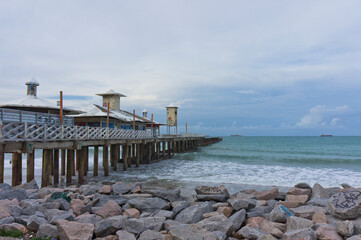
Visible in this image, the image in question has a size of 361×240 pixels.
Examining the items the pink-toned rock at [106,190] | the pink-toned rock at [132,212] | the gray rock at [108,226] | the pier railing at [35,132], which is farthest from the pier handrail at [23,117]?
the gray rock at [108,226]

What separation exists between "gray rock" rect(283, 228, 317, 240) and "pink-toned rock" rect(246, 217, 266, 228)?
0.92 m

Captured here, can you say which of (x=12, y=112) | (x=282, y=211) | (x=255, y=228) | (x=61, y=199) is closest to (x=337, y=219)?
(x=282, y=211)

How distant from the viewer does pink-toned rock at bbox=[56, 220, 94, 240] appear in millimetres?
5312

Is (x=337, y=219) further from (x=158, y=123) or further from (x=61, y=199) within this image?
(x=158, y=123)

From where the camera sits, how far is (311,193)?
8984 millimetres

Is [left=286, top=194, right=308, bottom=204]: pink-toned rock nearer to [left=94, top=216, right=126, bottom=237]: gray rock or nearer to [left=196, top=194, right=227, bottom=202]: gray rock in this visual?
[left=196, top=194, right=227, bottom=202]: gray rock

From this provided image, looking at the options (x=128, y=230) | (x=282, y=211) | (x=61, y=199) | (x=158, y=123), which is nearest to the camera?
(x=128, y=230)

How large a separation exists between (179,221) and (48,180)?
27.1 feet

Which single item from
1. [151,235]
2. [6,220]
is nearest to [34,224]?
[6,220]

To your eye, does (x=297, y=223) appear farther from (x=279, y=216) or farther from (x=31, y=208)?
(x=31, y=208)

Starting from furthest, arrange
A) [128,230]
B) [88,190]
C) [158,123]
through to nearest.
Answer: [158,123]
[88,190]
[128,230]

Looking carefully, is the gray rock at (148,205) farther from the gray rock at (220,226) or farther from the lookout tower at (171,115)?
the lookout tower at (171,115)

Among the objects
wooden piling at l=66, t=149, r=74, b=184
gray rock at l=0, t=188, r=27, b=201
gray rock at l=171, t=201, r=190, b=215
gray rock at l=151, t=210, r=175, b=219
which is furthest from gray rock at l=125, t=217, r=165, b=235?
wooden piling at l=66, t=149, r=74, b=184

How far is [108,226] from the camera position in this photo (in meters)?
5.82
